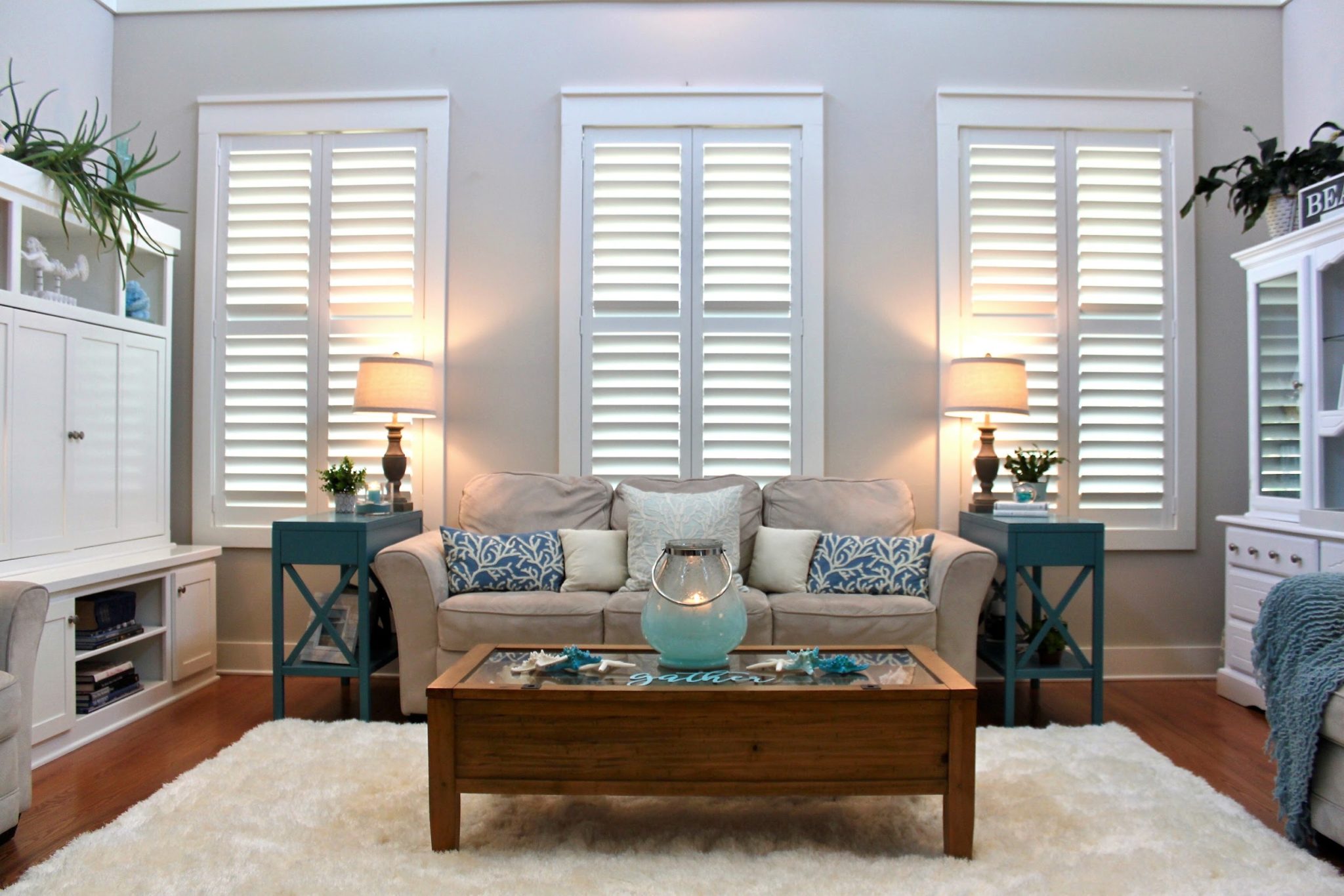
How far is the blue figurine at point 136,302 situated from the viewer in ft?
11.5

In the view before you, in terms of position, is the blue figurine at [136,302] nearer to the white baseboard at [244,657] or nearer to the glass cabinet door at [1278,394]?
the white baseboard at [244,657]

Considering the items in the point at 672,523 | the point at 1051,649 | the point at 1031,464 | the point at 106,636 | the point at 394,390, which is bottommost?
the point at 1051,649

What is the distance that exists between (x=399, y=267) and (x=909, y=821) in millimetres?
3149

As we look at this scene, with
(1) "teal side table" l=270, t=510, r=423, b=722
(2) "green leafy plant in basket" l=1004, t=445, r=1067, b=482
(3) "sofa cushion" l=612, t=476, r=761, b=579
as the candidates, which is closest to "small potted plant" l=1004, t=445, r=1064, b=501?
(2) "green leafy plant in basket" l=1004, t=445, r=1067, b=482

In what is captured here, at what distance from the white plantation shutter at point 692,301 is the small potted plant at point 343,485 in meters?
1.00

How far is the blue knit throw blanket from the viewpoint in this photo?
2.02 m

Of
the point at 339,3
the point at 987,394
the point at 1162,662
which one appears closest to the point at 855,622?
the point at 987,394

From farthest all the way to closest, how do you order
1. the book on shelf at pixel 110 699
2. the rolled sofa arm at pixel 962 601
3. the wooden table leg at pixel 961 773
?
1. the rolled sofa arm at pixel 962 601
2. the book on shelf at pixel 110 699
3. the wooden table leg at pixel 961 773

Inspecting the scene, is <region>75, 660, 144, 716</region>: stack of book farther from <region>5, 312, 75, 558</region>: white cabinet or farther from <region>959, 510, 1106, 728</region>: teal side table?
<region>959, 510, 1106, 728</region>: teal side table

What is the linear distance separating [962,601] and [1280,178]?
218 centimetres

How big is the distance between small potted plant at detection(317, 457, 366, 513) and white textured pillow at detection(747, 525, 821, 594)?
0.92 meters

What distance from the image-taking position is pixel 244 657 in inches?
153

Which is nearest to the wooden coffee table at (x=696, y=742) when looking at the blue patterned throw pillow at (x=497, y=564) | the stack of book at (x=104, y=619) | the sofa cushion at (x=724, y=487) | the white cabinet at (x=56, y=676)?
the blue patterned throw pillow at (x=497, y=564)

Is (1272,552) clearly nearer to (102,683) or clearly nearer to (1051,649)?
(1051,649)
